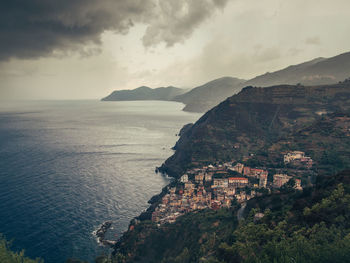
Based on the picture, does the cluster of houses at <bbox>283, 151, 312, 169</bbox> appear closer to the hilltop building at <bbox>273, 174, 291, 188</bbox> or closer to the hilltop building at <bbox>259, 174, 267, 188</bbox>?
the hilltop building at <bbox>273, 174, 291, 188</bbox>

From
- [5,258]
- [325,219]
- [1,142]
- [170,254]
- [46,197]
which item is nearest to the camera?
[5,258]

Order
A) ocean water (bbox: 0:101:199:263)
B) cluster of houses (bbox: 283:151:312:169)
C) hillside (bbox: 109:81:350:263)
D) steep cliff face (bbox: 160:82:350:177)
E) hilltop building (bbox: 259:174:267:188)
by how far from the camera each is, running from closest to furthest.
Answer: hillside (bbox: 109:81:350:263) < ocean water (bbox: 0:101:199:263) < hilltop building (bbox: 259:174:267:188) < cluster of houses (bbox: 283:151:312:169) < steep cliff face (bbox: 160:82:350:177)

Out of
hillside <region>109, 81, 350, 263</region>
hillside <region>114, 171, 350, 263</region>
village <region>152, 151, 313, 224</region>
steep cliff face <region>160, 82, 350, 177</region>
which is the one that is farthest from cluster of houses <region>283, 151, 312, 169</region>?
hillside <region>114, 171, 350, 263</region>

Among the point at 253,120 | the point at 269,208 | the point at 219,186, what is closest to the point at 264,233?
the point at 269,208

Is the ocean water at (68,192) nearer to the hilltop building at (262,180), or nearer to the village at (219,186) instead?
the village at (219,186)

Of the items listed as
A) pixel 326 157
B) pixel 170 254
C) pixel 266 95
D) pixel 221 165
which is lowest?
pixel 170 254

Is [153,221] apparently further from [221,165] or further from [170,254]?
[221,165]

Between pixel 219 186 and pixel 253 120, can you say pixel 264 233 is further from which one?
pixel 253 120

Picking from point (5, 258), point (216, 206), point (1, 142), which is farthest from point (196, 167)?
point (1, 142)
